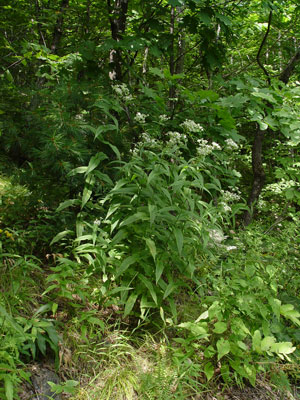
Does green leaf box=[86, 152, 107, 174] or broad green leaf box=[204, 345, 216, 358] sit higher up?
green leaf box=[86, 152, 107, 174]

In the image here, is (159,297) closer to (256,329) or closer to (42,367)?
(256,329)

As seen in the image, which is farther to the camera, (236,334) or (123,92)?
(123,92)

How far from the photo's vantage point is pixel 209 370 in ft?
6.49

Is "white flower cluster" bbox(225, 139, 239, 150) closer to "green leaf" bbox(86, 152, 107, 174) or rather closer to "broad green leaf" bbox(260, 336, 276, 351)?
"green leaf" bbox(86, 152, 107, 174)

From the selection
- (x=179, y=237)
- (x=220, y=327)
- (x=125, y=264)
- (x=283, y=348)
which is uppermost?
(x=179, y=237)

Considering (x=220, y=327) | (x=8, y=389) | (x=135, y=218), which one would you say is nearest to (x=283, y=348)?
(x=220, y=327)

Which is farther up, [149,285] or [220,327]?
[149,285]

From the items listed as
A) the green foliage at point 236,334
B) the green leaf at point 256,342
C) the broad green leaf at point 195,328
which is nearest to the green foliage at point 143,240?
the broad green leaf at point 195,328

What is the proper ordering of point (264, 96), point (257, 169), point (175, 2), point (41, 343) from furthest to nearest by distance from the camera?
1. point (257, 169)
2. point (264, 96)
3. point (175, 2)
4. point (41, 343)

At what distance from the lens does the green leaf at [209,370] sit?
6.32ft

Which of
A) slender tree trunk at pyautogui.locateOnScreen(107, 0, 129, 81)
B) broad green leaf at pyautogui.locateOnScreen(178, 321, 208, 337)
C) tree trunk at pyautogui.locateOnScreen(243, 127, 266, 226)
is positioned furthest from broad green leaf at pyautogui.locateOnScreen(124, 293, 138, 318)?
tree trunk at pyautogui.locateOnScreen(243, 127, 266, 226)

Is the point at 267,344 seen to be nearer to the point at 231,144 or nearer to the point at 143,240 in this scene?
the point at 143,240

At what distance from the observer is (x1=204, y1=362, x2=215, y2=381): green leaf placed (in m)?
1.92

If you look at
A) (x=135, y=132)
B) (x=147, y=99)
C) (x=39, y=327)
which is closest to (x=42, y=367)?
(x=39, y=327)
